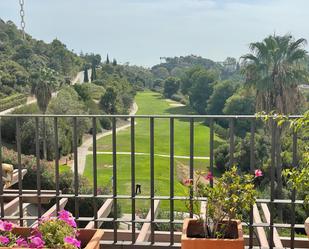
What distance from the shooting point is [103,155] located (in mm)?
35156

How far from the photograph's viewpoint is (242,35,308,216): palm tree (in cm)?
2086

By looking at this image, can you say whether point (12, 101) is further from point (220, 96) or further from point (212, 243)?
point (212, 243)

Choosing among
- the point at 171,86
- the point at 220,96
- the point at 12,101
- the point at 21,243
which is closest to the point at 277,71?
the point at 21,243

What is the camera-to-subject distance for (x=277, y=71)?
21.8 meters

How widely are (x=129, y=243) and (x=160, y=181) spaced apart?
25259mm

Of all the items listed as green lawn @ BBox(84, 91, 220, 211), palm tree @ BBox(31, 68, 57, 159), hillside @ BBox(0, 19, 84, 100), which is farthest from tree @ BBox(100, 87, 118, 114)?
palm tree @ BBox(31, 68, 57, 159)

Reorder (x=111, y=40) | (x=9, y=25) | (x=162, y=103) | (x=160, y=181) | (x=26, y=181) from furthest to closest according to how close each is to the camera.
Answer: (x=111, y=40) → (x=162, y=103) → (x=9, y=25) → (x=160, y=181) → (x=26, y=181)

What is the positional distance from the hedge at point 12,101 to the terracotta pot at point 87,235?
33.6 metres

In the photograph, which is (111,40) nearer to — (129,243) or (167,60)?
(167,60)

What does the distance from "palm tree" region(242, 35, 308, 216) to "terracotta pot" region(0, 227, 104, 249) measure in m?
19.3

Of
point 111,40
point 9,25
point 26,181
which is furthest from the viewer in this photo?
point 111,40

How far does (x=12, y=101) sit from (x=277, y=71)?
2376cm

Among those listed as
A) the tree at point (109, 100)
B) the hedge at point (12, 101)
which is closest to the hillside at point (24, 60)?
the hedge at point (12, 101)

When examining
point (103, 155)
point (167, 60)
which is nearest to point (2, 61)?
point (103, 155)
